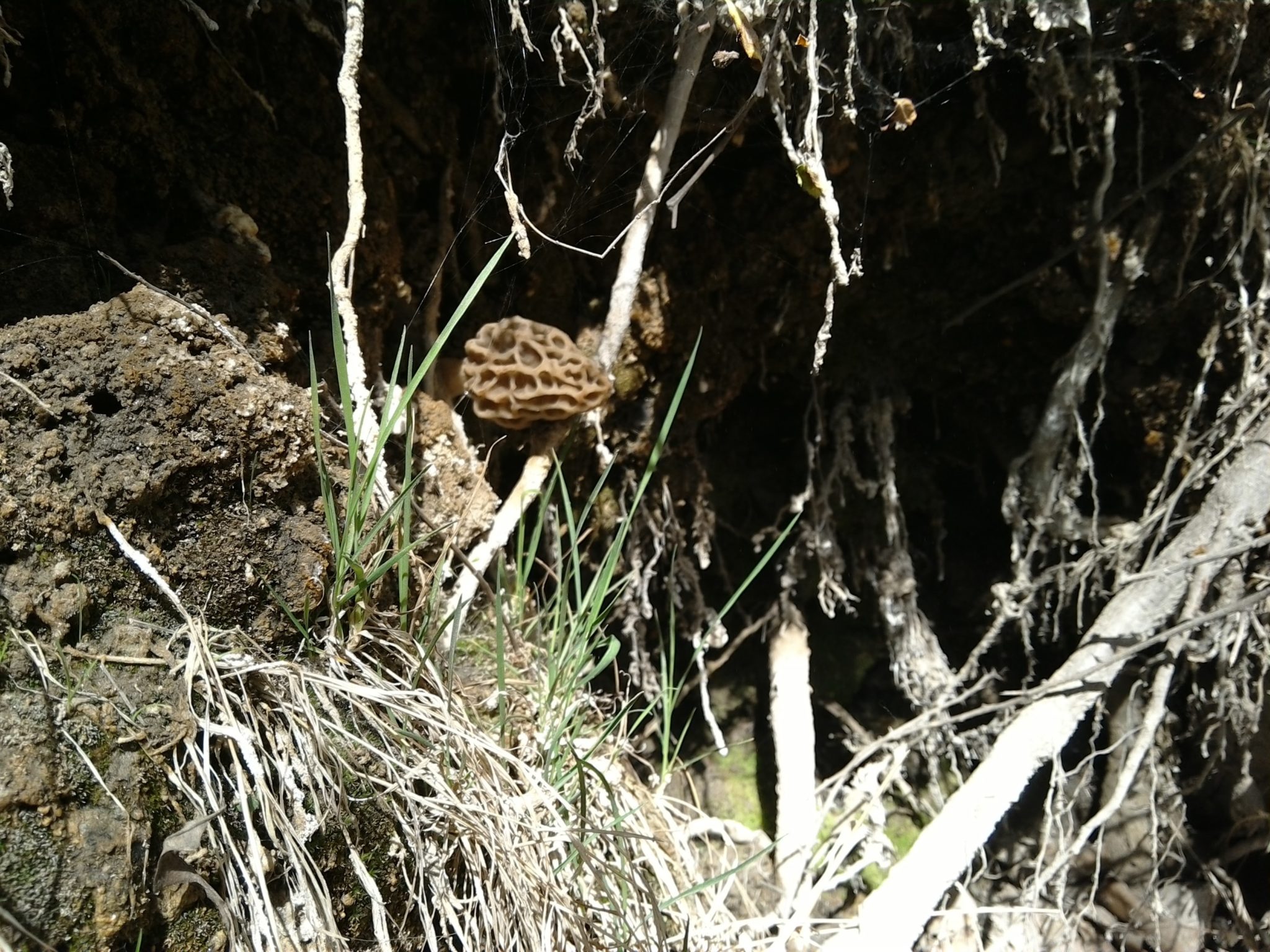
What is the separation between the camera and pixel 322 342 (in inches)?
55.0

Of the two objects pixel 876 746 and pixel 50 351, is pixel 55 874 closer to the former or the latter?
pixel 50 351

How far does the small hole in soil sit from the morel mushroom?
0.56m

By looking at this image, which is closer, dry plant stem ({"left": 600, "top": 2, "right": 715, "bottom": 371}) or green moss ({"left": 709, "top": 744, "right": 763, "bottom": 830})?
dry plant stem ({"left": 600, "top": 2, "right": 715, "bottom": 371})

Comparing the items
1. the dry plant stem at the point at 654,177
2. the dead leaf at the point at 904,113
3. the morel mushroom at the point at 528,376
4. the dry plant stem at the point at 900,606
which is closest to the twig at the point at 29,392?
the morel mushroom at the point at 528,376

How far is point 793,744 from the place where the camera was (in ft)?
6.59

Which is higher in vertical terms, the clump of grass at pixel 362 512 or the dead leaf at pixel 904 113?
the dead leaf at pixel 904 113

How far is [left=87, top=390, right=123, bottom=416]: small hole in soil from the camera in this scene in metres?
1.04

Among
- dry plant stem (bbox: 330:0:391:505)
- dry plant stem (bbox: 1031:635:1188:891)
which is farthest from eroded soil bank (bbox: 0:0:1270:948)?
dry plant stem (bbox: 1031:635:1188:891)

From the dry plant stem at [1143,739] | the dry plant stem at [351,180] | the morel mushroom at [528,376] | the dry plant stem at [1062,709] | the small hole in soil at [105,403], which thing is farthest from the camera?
the dry plant stem at [1143,739]

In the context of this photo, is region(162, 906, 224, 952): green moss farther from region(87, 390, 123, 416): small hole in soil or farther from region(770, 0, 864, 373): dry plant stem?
region(770, 0, 864, 373): dry plant stem

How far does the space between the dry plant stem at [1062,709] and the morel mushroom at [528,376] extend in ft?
3.60

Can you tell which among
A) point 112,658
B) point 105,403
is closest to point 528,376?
point 105,403

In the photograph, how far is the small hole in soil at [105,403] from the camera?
1.04 metres

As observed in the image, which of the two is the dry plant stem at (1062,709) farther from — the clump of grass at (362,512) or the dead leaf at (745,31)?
the dead leaf at (745,31)
